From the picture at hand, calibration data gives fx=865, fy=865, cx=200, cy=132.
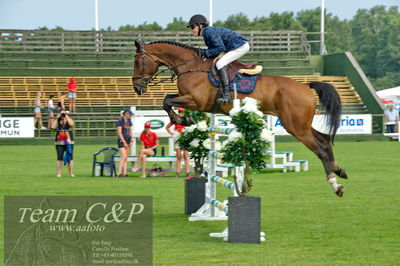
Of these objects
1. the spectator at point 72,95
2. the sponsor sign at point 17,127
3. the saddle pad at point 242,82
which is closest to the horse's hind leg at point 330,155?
the saddle pad at point 242,82

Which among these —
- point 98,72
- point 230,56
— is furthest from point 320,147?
point 98,72

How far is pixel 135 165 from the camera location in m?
22.4

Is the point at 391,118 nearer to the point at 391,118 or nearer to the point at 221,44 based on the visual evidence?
the point at 391,118

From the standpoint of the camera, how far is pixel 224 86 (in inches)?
507

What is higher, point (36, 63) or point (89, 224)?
point (36, 63)

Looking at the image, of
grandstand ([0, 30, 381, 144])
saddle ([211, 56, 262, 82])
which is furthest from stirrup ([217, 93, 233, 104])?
grandstand ([0, 30, 381, 144])

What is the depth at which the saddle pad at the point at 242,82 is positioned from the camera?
13.0 meters

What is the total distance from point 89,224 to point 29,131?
23609mm

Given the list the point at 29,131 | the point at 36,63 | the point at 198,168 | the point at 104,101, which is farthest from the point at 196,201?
the point at 36,63

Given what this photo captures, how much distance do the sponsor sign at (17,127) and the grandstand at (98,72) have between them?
1247 mm

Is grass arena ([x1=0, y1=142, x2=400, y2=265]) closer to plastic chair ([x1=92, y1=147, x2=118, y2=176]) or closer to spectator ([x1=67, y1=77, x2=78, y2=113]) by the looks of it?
plastic chair ([x1=92, y1=147, x2=118, y2=176])

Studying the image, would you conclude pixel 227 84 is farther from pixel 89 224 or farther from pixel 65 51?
pixel 65 51

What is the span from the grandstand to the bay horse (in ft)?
73.7

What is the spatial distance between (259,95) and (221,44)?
3.16 ft
